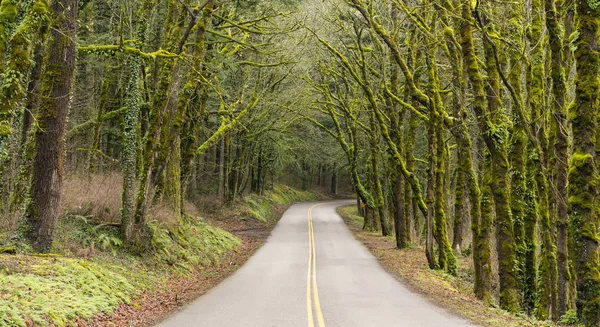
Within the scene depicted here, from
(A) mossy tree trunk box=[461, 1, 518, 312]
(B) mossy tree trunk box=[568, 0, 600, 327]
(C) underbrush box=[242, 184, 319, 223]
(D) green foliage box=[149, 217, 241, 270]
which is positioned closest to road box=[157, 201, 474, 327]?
(D) green foliage box=[149, 217, 241, 270]

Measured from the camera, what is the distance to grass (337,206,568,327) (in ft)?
31.1

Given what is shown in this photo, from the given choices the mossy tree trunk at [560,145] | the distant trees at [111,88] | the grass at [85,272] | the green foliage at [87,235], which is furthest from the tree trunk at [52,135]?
the mossy tree trunk at [560,145]

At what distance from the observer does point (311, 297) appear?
1119 centimetres

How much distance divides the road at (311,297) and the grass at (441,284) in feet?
1.56

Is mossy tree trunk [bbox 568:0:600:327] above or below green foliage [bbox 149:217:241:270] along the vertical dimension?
above

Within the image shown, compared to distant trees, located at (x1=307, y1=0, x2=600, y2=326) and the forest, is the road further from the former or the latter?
the forest

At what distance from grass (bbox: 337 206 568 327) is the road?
476 millimetres

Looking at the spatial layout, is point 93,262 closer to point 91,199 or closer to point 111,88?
point 91,199

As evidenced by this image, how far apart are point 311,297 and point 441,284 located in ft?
16.1

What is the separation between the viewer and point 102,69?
71.2ft

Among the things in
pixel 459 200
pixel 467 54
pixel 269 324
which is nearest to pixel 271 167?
pixel 459 200

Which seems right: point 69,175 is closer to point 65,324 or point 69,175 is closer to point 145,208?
point 145,208

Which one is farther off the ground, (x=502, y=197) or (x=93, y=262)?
(x=502, y=197)

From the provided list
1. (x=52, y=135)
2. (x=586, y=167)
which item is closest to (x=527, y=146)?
(x=586, y=167)
